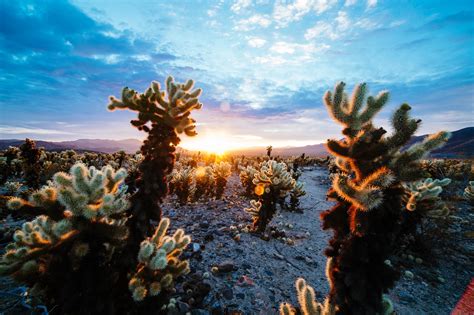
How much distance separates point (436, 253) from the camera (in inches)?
270

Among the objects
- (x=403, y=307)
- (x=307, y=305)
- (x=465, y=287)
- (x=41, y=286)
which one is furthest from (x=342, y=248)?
(x=465, y=287)

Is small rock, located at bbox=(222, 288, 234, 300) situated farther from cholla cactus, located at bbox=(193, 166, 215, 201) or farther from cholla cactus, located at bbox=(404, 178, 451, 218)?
cholla cactus, located at bbox=(193, 166, 215, 201)

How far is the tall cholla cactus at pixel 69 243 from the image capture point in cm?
238

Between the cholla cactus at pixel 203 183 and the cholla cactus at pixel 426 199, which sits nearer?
the cholla cactus at pixel 426 199

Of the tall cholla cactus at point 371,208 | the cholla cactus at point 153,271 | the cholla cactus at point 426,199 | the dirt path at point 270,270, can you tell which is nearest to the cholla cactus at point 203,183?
the dirt path at point 270,270

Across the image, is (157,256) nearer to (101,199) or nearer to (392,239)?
(101,199)

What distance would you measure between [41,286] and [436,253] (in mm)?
9134

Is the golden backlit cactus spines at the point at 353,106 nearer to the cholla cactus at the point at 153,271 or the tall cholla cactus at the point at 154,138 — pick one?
the tall cholla cactus at the point at 154,138

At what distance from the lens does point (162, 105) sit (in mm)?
3039

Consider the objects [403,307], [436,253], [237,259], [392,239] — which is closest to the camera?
[392,239]

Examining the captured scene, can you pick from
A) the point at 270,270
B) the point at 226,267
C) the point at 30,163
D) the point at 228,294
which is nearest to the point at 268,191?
the point at 270,270

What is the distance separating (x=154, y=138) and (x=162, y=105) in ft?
1.45

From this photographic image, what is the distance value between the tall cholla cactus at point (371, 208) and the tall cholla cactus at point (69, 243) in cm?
242

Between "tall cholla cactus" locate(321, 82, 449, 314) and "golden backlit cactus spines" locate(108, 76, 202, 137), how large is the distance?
71.9 inches
